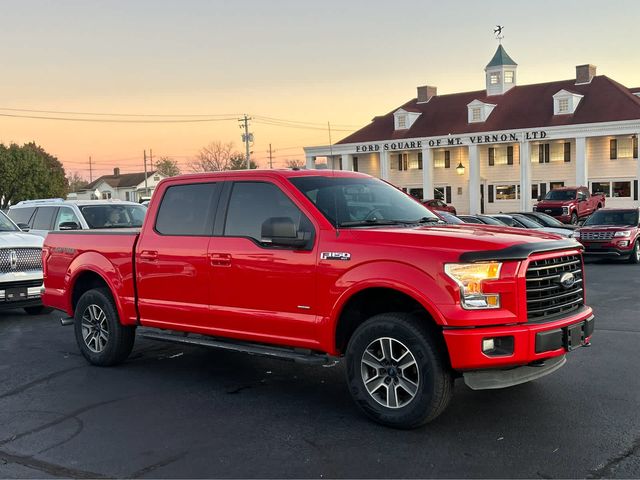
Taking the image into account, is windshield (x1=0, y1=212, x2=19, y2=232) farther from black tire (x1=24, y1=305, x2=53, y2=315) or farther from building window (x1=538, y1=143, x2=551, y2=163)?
building window (x1=538, y1=143, x2=551, y2=163)

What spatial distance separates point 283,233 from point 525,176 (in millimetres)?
42488

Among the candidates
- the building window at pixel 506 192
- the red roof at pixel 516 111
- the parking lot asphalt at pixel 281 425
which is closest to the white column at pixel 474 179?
the red roof at pixel 516 111

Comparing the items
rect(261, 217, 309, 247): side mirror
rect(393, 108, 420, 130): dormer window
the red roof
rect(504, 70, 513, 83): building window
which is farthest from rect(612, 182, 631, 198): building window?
rect(261, 217, 309, 247): side mirror

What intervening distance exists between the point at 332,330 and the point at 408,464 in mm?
1348

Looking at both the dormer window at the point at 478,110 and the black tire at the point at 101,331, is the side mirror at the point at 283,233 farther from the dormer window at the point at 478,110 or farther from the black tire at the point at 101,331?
the dormer window at the point at 478,110

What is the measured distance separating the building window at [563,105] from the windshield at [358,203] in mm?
41786

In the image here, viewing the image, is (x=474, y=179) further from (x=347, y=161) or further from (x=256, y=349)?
(x=256, y=349)

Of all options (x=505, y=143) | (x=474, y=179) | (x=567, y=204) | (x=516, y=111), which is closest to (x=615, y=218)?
(x=567, y=204)

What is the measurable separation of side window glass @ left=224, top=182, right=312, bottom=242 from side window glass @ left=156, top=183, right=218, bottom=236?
10.2 inches

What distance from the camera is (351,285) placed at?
17.5 feet

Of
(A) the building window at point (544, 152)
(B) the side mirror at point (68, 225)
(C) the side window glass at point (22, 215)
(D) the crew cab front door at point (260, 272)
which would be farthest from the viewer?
(A) the building window at point (544, 152)

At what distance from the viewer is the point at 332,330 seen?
5.48 meters

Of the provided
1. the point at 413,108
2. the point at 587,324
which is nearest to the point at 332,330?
the point at 587,324

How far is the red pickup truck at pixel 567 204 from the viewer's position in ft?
108
